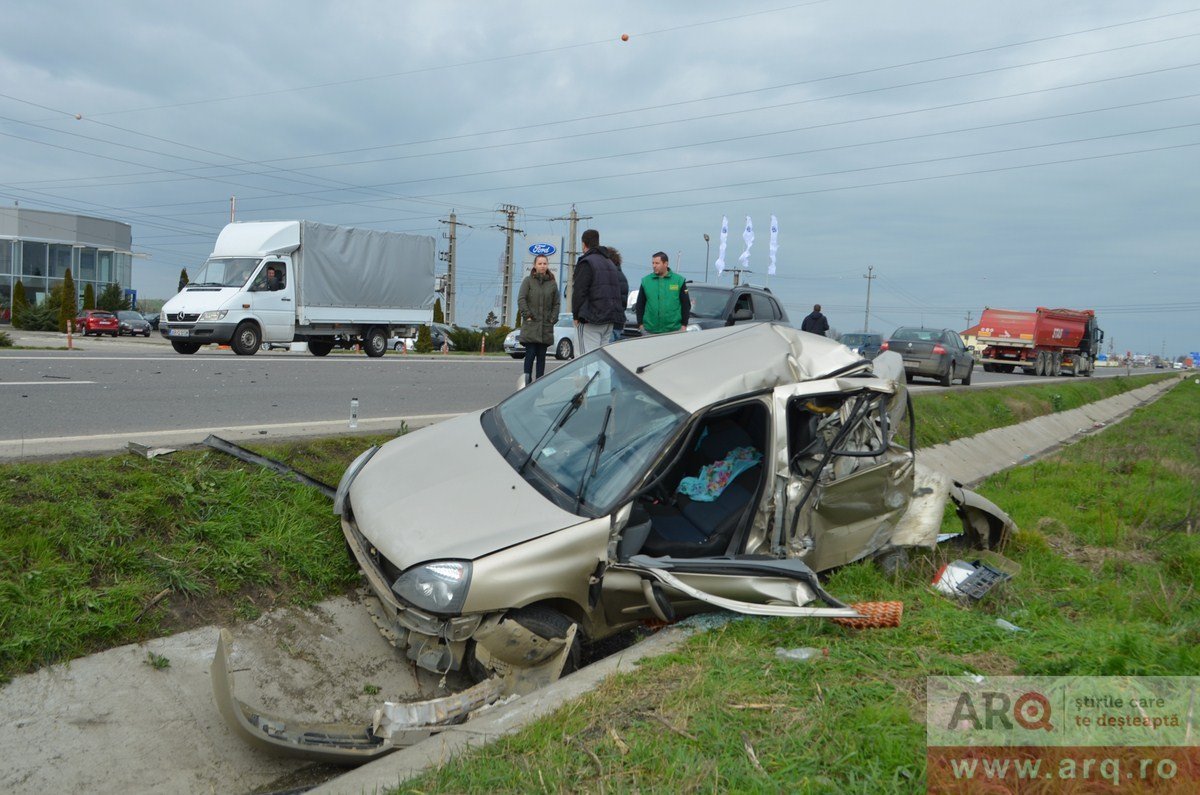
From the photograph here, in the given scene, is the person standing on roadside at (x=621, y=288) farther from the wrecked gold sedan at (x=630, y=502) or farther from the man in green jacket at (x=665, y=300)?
the wrecked gold sedan at (x=630, y=502)

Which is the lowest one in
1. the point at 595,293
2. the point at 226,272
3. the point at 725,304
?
the point at 595,293

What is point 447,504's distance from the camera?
4668 millimetres

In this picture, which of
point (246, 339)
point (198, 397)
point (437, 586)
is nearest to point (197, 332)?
point (246, 339)

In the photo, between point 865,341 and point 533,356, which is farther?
point 865,341

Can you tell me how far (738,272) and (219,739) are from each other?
250ft

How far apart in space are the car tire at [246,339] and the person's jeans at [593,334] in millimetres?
12913

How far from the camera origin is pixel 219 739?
13.8 ft

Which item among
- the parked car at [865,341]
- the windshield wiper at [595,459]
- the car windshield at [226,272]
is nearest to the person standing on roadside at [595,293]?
the windshield wiper at [595,459]

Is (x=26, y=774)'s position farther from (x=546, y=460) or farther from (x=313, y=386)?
(x=313, y=386)

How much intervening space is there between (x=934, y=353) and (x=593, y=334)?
17.2 meters

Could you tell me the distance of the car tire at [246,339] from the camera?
20500 mm

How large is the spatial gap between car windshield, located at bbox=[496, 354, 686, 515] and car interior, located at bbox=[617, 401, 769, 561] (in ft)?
0.55

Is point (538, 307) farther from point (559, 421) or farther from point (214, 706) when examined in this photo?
point (214, 706)

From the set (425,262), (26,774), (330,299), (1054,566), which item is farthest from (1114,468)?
(425,262)
